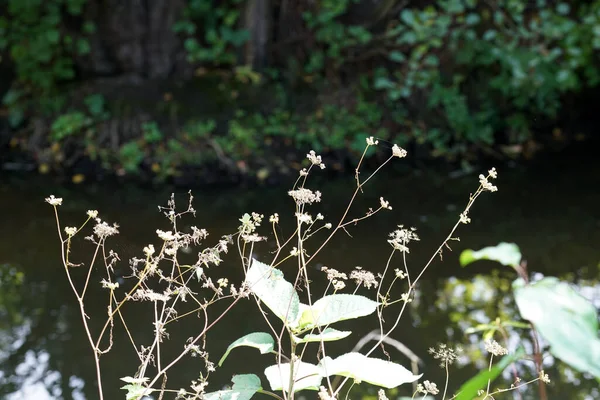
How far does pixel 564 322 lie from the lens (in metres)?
0.54

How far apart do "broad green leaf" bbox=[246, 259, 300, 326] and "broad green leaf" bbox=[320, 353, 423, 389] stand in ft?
0.35

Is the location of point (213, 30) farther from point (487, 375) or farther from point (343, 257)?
point (487, 375)

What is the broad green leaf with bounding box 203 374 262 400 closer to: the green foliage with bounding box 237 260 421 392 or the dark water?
the green foliage with bounding box 237 260 421 392

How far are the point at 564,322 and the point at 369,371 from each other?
0.64 metres

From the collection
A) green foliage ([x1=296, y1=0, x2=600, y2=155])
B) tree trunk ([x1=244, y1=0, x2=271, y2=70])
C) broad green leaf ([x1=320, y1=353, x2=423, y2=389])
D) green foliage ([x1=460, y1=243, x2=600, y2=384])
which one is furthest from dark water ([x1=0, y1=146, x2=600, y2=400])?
green foliage ([x1=460, y1=243, x2=600, y2=384])

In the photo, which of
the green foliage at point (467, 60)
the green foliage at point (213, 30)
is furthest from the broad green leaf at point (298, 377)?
the green foliage at point (213, 30)

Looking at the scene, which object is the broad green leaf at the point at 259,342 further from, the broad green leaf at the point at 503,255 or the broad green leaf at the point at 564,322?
the broad green leaf at the point at 564,322

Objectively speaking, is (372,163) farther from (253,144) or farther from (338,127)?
(253,144)

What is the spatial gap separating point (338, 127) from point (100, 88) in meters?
1.82

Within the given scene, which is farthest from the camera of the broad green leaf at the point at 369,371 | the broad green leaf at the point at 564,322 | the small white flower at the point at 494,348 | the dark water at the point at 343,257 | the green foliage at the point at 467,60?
the green foliage at the point at 467,60

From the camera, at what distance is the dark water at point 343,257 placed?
7.97 feet

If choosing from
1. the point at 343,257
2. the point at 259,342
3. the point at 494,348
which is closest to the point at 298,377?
the point at 259,342

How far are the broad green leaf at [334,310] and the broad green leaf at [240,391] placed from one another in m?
0.13

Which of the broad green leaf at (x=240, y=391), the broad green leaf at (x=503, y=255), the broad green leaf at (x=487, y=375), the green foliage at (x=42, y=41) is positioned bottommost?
the green foliage at (x=42, y=41)
